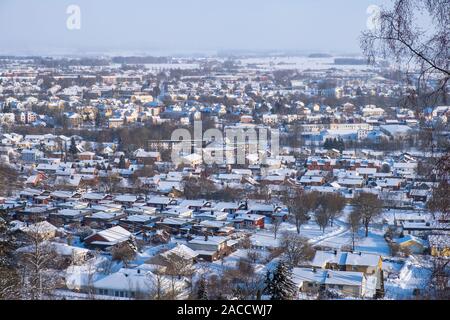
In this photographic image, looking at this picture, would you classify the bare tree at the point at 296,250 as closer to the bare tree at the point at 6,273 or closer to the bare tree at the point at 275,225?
the bare tree at the point at 275,225

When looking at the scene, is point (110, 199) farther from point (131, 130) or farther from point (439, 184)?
point (439, 184)

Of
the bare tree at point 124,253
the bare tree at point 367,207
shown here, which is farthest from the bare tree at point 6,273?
the bare tree at point 367,207

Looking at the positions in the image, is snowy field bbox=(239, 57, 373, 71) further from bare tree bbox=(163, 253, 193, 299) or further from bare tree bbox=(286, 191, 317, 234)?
bare tree bbox=(163, 253, 193, 299)

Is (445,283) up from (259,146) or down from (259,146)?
up

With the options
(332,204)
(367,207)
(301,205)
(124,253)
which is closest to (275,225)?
(301,205)

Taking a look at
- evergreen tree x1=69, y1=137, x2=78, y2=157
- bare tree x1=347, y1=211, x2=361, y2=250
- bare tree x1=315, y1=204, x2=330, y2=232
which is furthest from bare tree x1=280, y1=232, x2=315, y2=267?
evergreen tree x1=69, y1=137, x2=78, y2=157

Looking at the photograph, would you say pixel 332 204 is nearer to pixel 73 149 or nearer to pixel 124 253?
pixel 124 253

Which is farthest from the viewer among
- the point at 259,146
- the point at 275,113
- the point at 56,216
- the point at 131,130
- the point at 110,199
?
the point at 275,113

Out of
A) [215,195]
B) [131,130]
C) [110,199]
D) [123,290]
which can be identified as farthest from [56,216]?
[131,130]

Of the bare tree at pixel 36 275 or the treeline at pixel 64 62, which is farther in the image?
the treeline at pixel 64 62
